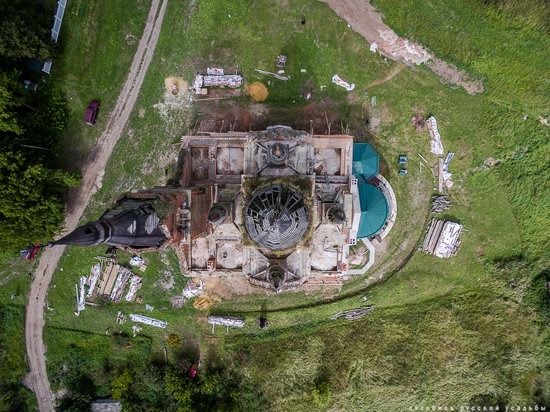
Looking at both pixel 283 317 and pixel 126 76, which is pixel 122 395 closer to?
pixel 283 317

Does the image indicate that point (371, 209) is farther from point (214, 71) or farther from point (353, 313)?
point (214, 71)

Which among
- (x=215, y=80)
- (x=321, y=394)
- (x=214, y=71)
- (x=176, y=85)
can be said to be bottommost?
(x=321, y=394)

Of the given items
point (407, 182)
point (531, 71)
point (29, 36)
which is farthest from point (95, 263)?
point (531, 71)

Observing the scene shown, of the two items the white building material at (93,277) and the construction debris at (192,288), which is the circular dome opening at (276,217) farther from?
the white building material at (93,277)

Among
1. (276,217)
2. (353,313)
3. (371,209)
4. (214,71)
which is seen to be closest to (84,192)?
(214,71)

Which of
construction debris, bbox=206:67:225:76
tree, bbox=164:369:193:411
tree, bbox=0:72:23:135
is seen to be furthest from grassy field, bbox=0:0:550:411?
tree, bbox=0:72:23:135

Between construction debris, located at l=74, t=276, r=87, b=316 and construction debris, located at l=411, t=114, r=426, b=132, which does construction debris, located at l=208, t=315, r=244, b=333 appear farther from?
construction debris, located at l=411, t=114, r=426, b=132
